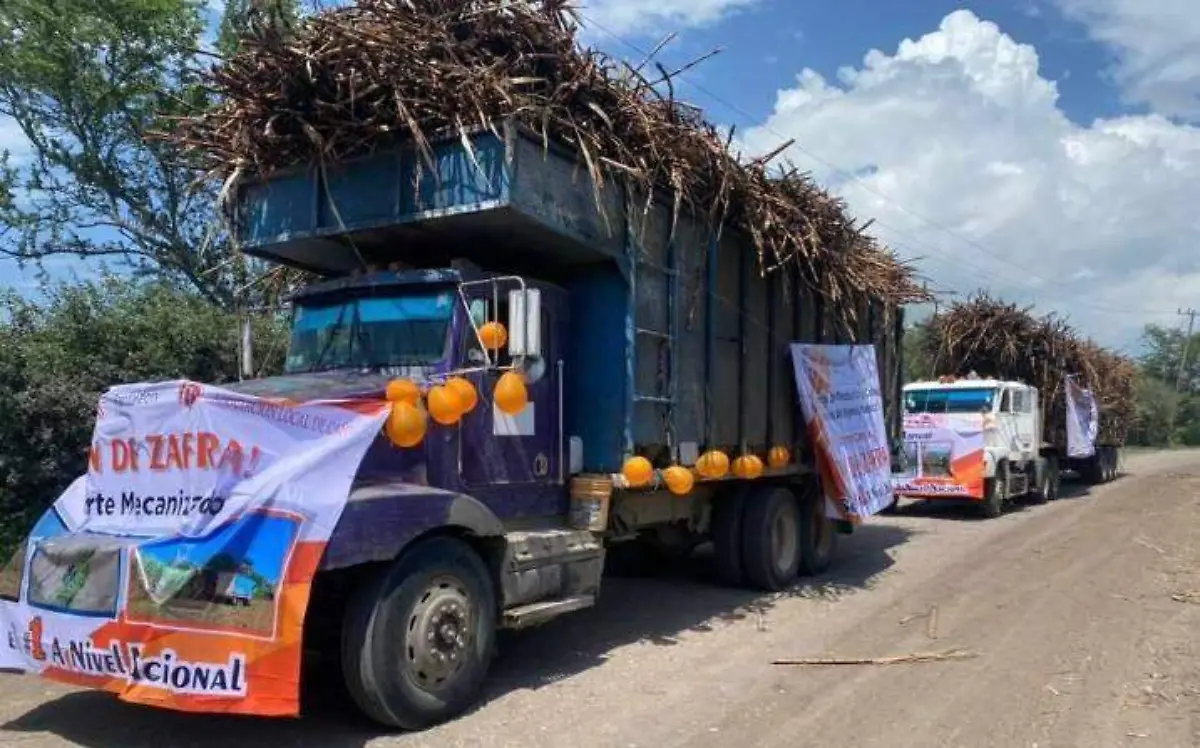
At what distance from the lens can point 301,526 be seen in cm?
468

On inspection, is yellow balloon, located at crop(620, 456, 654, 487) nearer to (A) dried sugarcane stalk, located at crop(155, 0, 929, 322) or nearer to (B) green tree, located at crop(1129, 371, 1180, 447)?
(A) dried sugarcane stalk, located at crop(155, 0, 929, 322)

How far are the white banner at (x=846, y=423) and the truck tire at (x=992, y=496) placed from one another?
19.5ft

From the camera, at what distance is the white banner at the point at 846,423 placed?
9758mm

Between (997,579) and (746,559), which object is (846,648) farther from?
(997,579)

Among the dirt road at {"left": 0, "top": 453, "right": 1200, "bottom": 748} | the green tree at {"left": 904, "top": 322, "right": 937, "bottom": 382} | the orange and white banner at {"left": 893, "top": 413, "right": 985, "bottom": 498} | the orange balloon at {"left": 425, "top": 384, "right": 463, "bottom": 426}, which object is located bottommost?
the dirt road at {"left": 0, "top": 453, "right": 1200, "bottom": 748}

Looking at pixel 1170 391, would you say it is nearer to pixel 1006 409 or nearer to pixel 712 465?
pixel 1006 409

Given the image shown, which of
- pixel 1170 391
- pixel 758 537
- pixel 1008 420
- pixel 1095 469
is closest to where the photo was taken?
pixel 758 537

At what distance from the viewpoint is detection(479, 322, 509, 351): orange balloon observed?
6.04m

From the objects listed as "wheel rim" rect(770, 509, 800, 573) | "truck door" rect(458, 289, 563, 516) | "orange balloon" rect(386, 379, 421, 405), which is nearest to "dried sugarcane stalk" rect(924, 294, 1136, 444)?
"wheel rim" rect(770, 509, 800, 573)

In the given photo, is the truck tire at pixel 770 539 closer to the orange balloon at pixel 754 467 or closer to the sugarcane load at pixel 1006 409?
the orange balloon at pixel 754 467

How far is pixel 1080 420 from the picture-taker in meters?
21.4

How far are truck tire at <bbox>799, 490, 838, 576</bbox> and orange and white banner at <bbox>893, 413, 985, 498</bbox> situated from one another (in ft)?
19.3

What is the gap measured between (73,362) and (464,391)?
22.4ft

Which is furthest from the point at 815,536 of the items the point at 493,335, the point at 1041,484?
the point at 1041,484
